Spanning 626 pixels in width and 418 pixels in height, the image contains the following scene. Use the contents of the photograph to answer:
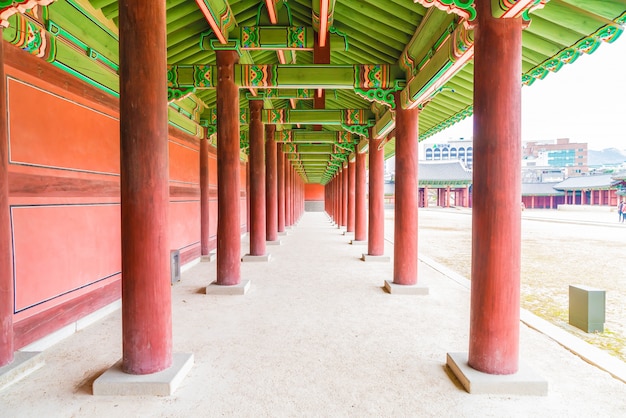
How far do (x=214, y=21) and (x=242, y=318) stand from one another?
4.16m

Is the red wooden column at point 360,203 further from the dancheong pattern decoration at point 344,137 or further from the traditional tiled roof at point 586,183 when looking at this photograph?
the traditional tiled roof at point 586,183

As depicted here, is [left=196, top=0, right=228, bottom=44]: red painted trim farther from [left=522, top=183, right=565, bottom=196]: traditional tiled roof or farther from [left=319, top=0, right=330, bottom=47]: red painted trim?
[left=522, top=183, right=565, bottom=196]: traditional tiled roof

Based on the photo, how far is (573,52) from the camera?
369cm

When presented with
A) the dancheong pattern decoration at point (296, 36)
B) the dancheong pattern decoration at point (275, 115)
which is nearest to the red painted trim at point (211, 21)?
the dancheong pattern decoration at point (296, 36)

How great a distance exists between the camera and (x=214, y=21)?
5020 millimetres

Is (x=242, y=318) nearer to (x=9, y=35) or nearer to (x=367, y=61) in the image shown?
(x=9, y=35)

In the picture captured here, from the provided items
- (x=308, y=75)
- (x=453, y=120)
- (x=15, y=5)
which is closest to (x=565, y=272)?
(x=453, y=120)

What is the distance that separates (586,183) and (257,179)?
4970 cm

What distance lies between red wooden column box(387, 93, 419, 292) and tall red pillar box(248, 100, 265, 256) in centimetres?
385

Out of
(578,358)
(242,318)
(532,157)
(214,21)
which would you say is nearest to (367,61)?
(214,21)

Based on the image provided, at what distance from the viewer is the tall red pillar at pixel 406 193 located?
6008 millimetres

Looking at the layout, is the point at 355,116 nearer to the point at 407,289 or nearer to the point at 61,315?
the point at 407,289

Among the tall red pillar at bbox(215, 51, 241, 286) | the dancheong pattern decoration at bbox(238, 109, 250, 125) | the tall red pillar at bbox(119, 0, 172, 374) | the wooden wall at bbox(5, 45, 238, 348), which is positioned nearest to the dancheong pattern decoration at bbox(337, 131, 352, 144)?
the dancheong pattern decoration at bbox(238, 109, 250, 125)

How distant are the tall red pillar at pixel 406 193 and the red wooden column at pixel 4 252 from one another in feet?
16.7
